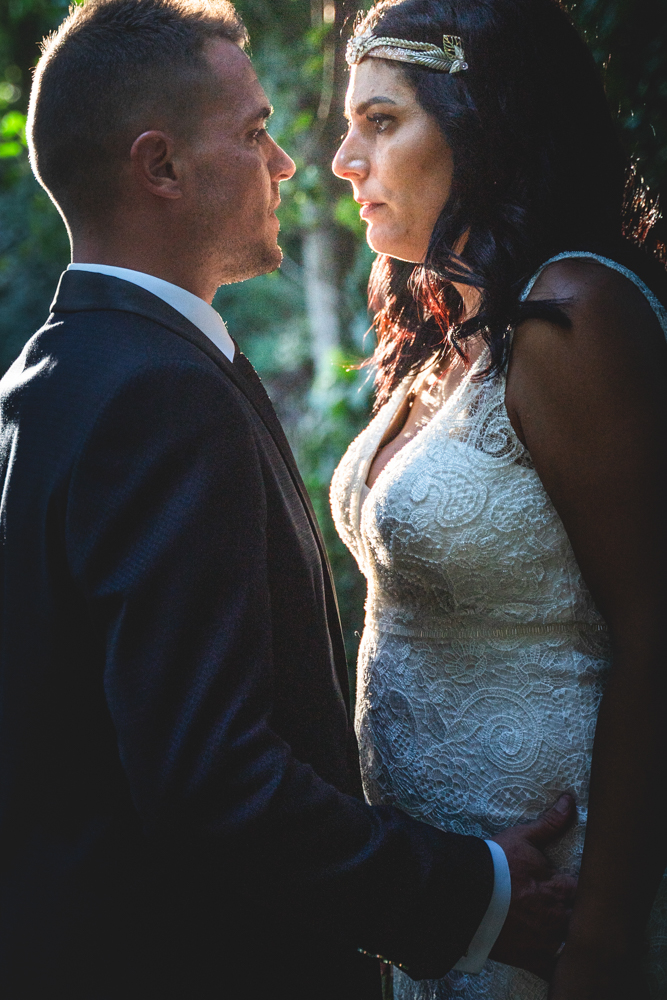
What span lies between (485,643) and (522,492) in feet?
1.10

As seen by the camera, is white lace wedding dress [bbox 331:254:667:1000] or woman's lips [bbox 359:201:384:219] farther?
woman's lips [bbox 359:201:384:219]

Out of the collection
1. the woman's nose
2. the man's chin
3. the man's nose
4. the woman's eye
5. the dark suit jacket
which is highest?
the woman's eye

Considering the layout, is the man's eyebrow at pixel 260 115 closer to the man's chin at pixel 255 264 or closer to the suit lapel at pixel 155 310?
the man's chin at pixel 255 264

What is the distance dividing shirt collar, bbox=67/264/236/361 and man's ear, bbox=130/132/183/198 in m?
0.15

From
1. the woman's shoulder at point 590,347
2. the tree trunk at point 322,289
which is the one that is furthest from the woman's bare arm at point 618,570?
the tree trunk at point 322,289

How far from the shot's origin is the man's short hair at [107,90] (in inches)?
57.4

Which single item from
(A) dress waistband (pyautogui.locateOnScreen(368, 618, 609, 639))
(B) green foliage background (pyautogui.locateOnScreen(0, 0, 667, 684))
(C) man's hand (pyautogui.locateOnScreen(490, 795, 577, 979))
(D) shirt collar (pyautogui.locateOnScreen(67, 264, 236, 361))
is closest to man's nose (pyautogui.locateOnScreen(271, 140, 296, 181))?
(D) shirt collar (pyautogui.locateOnScreen(67, 264, 236, 361))

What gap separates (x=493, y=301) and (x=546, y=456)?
1.19ft

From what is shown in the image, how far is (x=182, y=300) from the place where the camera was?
4.91 ft

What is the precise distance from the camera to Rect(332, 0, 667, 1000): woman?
1464 mm

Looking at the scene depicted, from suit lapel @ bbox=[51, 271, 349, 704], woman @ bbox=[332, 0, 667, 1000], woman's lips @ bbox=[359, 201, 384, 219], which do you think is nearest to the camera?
suit lapel @ bbox=[51, 271, 349, 704]

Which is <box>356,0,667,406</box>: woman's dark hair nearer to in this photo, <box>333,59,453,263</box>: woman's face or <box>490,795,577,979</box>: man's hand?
<box>333,59,453,263</box>: woman's face

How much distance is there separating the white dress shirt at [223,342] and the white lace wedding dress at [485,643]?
0.25 meters

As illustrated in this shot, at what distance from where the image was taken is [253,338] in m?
9.12
